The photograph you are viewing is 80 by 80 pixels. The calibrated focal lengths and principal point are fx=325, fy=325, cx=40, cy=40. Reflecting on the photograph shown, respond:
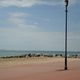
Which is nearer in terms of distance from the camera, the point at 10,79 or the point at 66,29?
the point at 10,79

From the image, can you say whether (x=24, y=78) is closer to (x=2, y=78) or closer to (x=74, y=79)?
(x=2, y=78)

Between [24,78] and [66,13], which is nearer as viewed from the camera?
[24,78]

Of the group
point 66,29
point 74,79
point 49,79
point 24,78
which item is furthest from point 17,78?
point 66,29

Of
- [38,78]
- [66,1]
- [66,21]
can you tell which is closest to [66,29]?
[66,21]

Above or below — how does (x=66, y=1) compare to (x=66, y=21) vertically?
above

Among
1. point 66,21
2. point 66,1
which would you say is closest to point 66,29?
point 66,21

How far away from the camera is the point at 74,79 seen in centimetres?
2064

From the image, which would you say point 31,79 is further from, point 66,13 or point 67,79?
point 66,13

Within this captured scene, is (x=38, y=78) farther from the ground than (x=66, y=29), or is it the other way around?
(x=66, y=29)

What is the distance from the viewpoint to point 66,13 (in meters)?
28.2

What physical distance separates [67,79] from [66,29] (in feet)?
27.8

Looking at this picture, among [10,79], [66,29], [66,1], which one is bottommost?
[10,79]

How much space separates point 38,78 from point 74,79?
7.61ft

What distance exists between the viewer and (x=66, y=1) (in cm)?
2820
